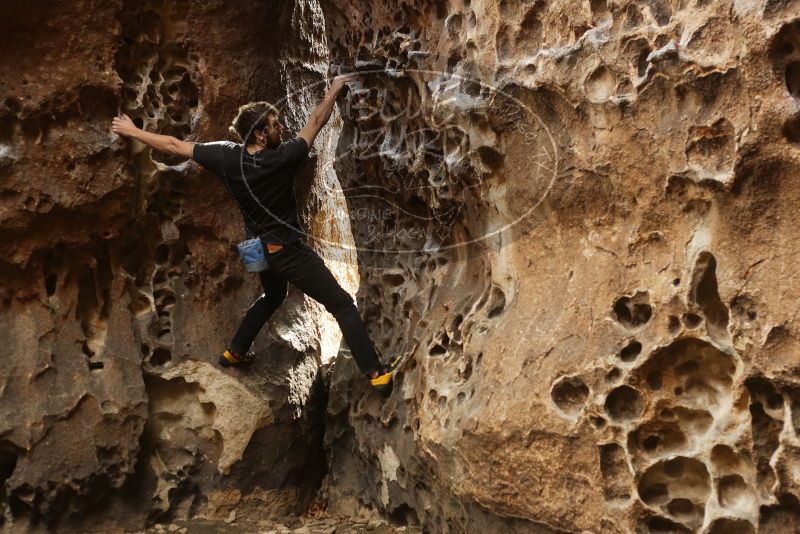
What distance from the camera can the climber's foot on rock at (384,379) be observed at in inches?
159

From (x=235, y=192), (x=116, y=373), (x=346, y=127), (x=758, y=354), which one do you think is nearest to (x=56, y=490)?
(x=116, y=373)

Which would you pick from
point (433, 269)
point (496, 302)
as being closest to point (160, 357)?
point (433, 269)

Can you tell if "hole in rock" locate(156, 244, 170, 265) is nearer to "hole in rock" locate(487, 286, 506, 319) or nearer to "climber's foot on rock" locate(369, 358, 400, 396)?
"climber's foot on rock" locate(369, 358, 400, 396)

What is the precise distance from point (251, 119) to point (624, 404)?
1991 millimetres

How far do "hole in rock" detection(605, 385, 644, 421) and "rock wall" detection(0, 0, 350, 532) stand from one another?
2033 millimetres

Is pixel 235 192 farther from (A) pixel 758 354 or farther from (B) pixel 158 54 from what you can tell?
(A) pixel 758 354

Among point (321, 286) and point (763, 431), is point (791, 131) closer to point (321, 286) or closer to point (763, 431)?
point (763, 431)

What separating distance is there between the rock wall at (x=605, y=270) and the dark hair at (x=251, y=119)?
67 cm

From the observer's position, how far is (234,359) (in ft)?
14.2

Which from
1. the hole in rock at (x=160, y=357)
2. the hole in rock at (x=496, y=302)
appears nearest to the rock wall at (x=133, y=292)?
the hole in rock at (x=160, y=357)

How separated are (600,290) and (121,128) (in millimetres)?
2307

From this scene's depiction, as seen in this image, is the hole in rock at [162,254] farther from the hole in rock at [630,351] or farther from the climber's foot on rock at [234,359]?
the hole in rock at [630,351]

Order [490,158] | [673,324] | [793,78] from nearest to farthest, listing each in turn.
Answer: [793,78], [673,324], [490,158]

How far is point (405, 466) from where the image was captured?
12.8ft
